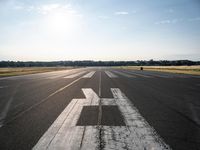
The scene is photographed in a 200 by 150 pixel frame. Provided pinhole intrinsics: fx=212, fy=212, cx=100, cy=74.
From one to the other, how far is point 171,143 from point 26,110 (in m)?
4.54

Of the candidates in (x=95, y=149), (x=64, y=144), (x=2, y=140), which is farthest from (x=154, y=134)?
(x=2, y=140)

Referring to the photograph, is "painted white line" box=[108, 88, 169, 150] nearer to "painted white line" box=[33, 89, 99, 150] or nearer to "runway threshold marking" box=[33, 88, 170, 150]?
"runway threshold marking" box=[33, 88, 170, 150]

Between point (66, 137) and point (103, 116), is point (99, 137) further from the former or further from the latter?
point (103, 116)

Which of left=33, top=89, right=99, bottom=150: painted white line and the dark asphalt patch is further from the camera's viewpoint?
the dark asphalt patch

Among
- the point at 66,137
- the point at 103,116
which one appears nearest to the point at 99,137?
the point at 66,137

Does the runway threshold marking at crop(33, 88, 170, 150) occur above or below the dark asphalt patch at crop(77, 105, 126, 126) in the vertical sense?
above

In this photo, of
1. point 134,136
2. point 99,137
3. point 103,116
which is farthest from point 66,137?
point 103,116

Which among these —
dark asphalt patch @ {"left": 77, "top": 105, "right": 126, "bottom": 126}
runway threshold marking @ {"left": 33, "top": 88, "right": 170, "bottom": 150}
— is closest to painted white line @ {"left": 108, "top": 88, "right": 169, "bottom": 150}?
runway threshold marking @ {"left": 33, "top": 88, "right": 170, "bottom": 150}

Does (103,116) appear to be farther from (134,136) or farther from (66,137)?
(66,137)

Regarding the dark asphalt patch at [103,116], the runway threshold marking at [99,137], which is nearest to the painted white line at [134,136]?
the runway threshold marking at [99,137]

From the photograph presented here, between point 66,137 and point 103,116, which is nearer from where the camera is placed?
point 66,137

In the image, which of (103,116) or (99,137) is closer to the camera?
(99,137)

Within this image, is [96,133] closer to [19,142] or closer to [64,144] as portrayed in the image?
[64,144]

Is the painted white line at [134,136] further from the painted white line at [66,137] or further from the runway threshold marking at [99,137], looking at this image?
the painted white line at [66,137]
